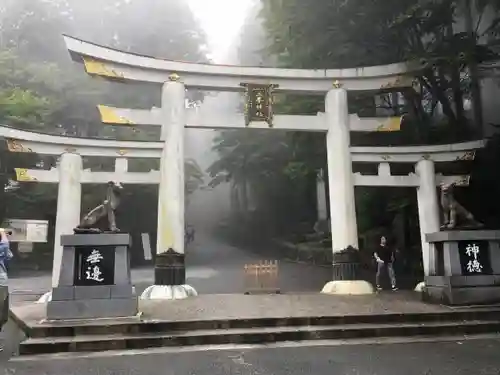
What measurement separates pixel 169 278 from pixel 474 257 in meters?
6.43

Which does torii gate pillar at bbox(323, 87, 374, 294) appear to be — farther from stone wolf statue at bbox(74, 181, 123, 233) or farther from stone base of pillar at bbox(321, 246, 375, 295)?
stone wolf statue at bbox(74, 181, 123, 233)

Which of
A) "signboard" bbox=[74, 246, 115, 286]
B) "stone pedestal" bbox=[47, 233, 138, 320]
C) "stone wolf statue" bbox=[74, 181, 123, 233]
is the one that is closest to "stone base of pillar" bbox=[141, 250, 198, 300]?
"stone wolf statue" bbox=[74, 181, 123, 233]

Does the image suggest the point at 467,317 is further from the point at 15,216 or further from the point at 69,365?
the point at 15,216

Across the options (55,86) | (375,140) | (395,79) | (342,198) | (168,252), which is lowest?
(168,252)

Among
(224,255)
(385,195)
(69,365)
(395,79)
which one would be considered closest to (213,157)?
(224,255)

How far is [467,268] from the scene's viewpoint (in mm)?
8492

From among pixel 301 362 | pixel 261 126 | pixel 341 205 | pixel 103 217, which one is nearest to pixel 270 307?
pixel 301 362

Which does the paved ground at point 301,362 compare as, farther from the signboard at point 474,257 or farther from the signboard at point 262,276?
the signboard at point 262,276

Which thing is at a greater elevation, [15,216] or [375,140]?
[375,140]

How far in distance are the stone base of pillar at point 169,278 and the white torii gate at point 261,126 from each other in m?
0.02

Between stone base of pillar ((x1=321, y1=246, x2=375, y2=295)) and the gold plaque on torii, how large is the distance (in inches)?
147

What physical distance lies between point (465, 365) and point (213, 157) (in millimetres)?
39662

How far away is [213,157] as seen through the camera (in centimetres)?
4384

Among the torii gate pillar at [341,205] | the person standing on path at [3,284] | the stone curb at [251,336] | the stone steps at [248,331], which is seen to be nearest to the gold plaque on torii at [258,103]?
the torii gate pillar at [341,205]
